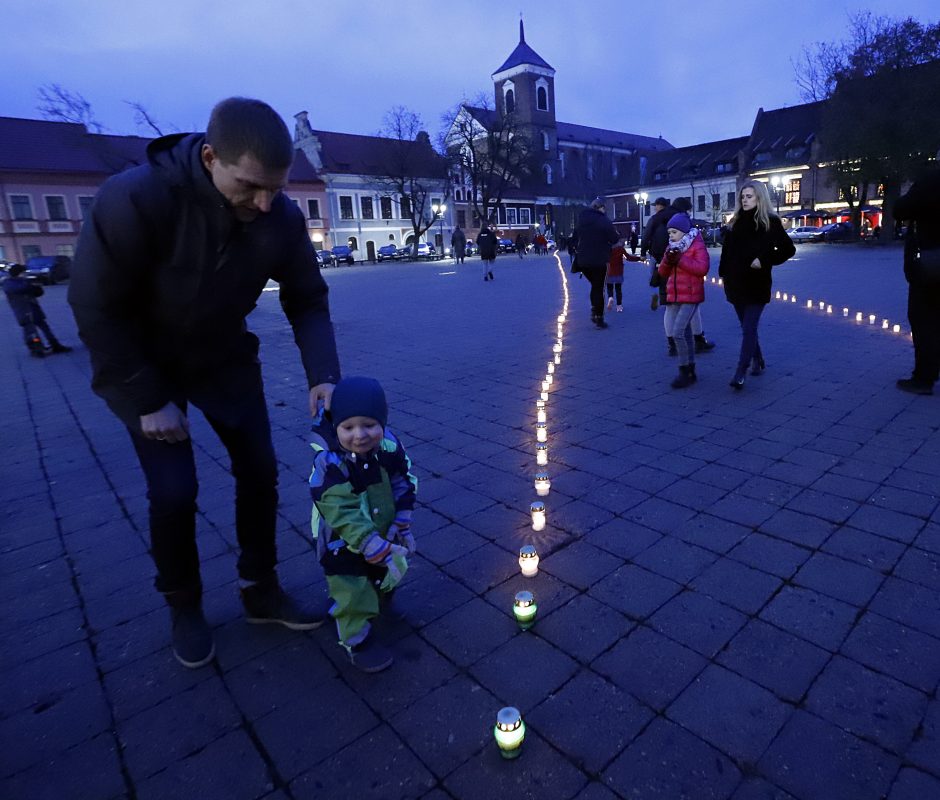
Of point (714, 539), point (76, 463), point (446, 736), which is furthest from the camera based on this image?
point (76, 463)

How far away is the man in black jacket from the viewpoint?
2.05 m

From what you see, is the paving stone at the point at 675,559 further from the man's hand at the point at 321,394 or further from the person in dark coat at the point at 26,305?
the person in dark coat at the point at 26,305

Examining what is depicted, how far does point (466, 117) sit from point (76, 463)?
67.3 meters

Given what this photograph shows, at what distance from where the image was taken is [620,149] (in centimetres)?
10300

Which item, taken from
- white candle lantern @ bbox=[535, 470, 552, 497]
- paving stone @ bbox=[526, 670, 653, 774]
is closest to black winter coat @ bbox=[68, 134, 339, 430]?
paving stone @ bbox=[526, 670, 653, 774]

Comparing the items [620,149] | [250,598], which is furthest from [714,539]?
[620,149]

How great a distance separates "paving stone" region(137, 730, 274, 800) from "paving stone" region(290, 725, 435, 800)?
0.15m

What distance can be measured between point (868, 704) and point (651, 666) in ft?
2.52

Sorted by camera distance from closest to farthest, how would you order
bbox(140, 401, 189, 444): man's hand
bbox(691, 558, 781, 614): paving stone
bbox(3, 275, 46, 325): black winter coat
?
bbox(140, 401, 189, 444): man's hand < bbox(691, 558, 781, 614): paving stone < bbox(3, 275, 46, 325): black winter coat

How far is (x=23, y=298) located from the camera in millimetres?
10539

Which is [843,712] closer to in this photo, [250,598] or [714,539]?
[714,539]

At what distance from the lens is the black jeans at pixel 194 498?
2.45 m

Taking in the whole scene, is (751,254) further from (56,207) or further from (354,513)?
(56,207)

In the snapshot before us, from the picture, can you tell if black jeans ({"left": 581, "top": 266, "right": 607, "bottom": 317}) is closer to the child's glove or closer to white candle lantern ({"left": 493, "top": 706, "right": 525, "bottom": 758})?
the child's glove
